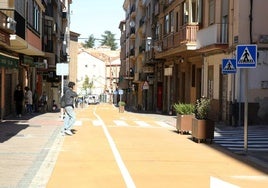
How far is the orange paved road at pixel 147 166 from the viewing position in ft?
32.3

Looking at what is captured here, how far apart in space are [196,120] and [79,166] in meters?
6.78

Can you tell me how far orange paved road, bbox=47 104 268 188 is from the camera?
984cm

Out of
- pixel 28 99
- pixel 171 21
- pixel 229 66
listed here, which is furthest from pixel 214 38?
pixel 171 21

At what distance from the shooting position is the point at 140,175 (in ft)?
34.6

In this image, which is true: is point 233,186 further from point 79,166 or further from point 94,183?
point 79,166

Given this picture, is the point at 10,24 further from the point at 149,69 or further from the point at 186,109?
the point at 149,69

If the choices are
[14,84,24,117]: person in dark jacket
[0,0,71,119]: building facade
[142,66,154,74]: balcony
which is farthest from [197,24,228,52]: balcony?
[142,66,154,74]: balcony

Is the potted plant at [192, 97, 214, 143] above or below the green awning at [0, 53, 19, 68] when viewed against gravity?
below

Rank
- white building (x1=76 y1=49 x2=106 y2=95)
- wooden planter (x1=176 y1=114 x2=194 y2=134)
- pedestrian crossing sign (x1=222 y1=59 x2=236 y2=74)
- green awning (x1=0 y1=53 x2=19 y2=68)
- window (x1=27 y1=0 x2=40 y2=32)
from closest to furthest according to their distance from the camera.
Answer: green awning (x1=0 y1=53 x2=19 y2=68) → wooden planter (x1=176 y1=114 x2=194 y2=134) → pedestrian crossing sign (x1=222 y1=59 x2=236 y2=74) → window (x1=27 y1=0 x2=40 y2=32) → white building (x1=76 y1=49 x2=106 y2=95)

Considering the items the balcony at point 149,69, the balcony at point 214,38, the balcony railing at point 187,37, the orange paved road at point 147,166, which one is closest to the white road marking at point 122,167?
the orange paved road at point 147,166

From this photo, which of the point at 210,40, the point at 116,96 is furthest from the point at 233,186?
the point at 116,96

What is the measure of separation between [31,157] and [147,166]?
2.85 meters

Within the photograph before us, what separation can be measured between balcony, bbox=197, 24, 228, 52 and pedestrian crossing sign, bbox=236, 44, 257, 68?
12.5m

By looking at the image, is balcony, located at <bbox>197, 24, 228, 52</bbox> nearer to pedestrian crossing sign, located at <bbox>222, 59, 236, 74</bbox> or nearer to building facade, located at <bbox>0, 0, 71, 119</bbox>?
pedestrian crossing sign, located at <bbox>222, 59, 236, 74</bbox>
